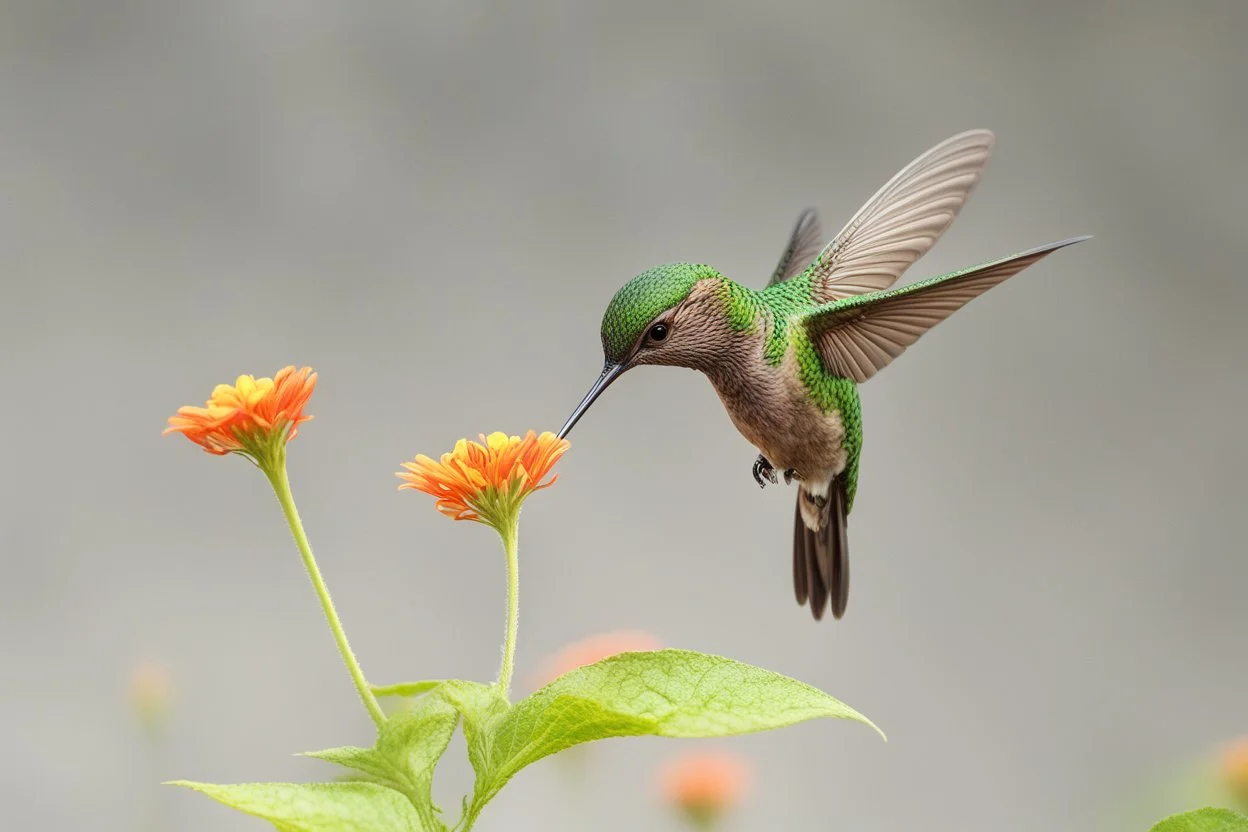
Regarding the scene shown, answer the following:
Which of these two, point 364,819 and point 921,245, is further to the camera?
point 921,245

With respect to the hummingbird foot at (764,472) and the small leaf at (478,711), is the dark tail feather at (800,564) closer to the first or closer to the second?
the hummingbird foot at (764,472)

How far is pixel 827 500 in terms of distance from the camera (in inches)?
12.3

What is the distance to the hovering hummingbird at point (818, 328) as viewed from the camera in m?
0.22

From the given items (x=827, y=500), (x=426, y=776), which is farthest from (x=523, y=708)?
(x=827, y=500)

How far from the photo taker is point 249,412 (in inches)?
8.4

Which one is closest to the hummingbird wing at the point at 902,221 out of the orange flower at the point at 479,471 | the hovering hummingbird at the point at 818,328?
the hovering hummingbird at the point at 818,328

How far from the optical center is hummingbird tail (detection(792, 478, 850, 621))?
1.01ft

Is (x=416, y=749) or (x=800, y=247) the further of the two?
(x=800, y=247)

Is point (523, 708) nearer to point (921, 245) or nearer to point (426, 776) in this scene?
point (426, 776)

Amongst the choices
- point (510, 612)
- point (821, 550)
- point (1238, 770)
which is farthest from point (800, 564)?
point (1238, 770)

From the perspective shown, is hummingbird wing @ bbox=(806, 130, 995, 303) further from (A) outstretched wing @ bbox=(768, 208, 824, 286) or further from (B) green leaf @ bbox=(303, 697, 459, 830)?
(B) green leaf @ bbox=(303, 697, 459, 830)

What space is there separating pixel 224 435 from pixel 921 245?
0.56ft

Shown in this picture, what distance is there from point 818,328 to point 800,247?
84 mm

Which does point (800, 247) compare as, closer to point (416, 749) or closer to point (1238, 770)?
point (416, 749)
